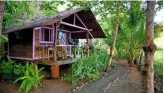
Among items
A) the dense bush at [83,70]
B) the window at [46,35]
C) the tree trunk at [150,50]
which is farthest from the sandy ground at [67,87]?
the window at [46,35]

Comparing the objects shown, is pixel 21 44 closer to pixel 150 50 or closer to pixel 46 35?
pixel 46 35

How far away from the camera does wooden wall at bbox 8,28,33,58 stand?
12.4m

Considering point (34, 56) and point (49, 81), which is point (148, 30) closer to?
point (49, 81)

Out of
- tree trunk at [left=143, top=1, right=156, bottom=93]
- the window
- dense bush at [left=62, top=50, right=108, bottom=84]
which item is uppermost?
the window

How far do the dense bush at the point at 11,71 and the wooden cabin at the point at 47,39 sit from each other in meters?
1.26

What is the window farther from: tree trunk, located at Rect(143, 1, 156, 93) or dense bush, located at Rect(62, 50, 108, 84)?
tree trunk, located at Rect(143, 1, 156, 93)

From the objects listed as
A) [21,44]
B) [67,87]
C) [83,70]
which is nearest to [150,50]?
[67,87]

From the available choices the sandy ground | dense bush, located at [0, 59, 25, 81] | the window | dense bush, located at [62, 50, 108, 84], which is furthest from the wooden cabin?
dense bush, located at [0, 59, 25, 81]

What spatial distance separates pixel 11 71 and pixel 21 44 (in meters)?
3.10

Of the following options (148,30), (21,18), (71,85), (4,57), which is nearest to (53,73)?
(71,85)

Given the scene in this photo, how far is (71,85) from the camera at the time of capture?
31.2ft

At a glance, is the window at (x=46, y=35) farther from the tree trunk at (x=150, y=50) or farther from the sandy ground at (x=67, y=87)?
the tree trunk at (x=150, y=50)

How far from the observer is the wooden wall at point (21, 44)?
12.4 meters

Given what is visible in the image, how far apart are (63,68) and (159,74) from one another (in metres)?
6.90
